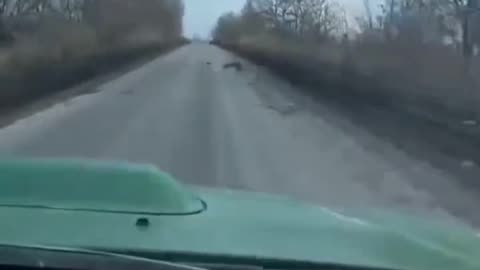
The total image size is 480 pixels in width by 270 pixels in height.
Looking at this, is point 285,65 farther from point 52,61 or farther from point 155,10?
point 155,10

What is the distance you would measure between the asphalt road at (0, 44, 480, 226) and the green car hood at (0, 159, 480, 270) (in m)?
6.90

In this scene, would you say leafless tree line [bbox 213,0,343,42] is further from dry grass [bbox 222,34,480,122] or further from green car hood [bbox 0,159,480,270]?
green car hood [bbox 0,159,480,270]

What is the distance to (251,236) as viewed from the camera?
369 cm

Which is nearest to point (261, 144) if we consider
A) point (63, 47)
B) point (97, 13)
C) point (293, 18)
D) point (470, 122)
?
point (470, 122)

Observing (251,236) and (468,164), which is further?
(468,164)

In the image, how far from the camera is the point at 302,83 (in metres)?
42.8

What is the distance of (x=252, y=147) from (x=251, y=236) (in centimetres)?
1395

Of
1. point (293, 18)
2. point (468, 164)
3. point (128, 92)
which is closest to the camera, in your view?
point (468, 164)

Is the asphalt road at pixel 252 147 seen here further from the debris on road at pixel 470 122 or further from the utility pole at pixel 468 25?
the utility pole at pixel 468 25

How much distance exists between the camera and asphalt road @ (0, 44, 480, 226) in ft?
41.7

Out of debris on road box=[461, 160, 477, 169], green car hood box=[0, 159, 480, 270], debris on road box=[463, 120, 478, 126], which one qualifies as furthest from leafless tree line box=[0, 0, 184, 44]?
green car hood box=[0, 159, 480, 270]

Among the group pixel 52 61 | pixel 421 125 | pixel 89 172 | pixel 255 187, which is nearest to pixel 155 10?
pixel 52 61

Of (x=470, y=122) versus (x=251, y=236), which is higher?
(x=251, y=236)

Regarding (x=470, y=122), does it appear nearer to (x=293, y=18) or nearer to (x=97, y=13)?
(x=97, y=13)
